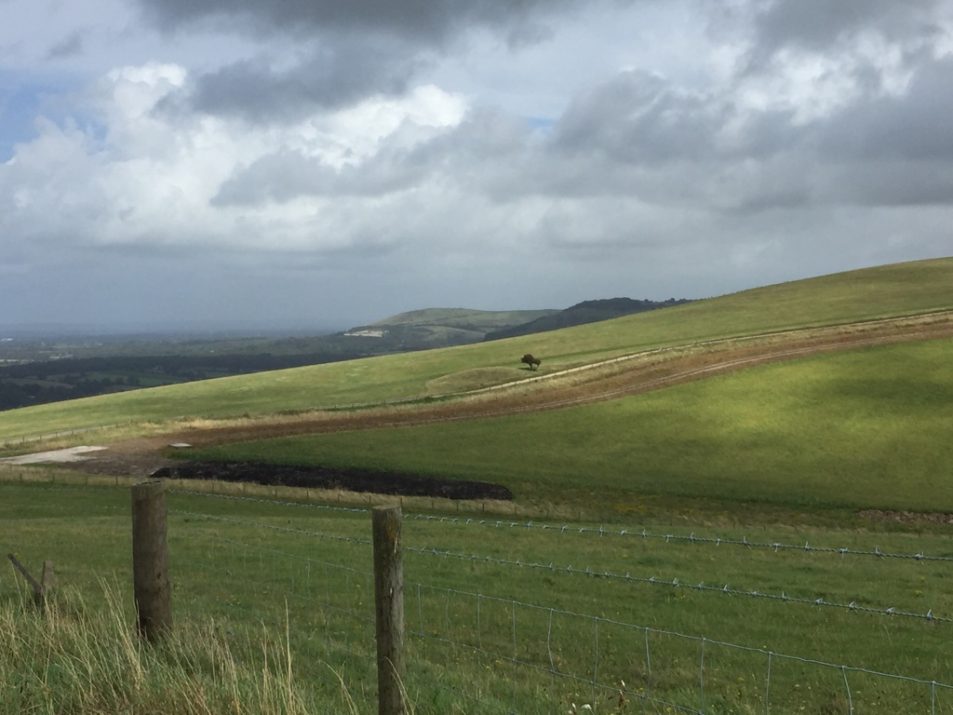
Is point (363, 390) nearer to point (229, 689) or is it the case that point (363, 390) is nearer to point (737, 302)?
point (737, 302)

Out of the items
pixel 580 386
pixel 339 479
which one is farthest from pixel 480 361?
pixel 339 479

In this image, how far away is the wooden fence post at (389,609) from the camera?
22.9 ft

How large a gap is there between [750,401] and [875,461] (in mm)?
11206

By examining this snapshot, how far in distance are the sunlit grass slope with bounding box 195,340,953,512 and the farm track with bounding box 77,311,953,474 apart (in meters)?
2.48

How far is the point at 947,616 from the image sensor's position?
1642 cm

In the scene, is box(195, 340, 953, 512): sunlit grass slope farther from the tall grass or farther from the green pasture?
the tall grass

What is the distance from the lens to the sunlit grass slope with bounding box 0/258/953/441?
2704 inches

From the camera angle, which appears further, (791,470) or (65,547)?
(791,470)

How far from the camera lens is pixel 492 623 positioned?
15000 millimetres

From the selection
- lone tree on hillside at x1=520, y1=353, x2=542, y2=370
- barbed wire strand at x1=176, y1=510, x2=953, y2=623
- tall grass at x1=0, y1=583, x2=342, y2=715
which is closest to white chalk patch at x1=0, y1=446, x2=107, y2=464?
lone tree on hillside at x1=520, y1=353, x2=542, y2=370

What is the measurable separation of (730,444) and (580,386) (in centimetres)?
1650

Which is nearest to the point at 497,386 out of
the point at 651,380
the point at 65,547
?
the point at 651,380

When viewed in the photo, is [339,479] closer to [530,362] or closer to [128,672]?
[530,362]

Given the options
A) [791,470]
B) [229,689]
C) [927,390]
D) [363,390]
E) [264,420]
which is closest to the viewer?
[229,689]
